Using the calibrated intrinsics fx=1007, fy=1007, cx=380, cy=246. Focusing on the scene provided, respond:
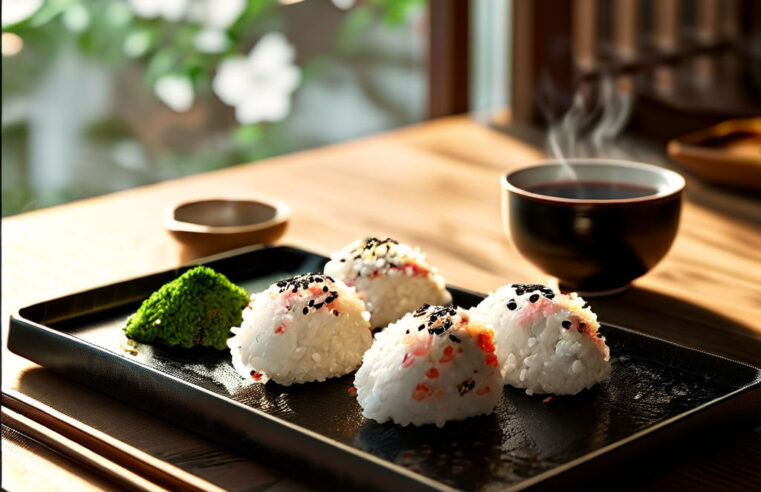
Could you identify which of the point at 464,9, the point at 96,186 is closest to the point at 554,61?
the point at 464,9

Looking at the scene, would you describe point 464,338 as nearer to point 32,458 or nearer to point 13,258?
point 32,458

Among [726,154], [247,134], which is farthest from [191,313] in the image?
[247,134]

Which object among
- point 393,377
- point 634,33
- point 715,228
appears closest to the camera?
point 393,377

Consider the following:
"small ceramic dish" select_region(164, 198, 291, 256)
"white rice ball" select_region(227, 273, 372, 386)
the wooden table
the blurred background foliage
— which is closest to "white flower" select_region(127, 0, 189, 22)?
the blurred background foliage

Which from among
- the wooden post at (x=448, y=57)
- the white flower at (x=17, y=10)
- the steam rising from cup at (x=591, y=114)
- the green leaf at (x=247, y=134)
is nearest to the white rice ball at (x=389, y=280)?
the steam rising from cup at (x=591, y=114)

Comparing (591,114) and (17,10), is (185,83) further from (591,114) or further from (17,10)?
(591,114)

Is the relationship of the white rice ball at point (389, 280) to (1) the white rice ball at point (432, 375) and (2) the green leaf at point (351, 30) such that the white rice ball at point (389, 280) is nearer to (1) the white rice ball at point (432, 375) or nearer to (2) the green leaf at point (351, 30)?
(1) the white rice ball at point (432, 375)

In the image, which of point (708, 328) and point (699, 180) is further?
point (699, 180)
